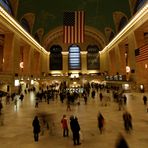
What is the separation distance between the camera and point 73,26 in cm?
2498

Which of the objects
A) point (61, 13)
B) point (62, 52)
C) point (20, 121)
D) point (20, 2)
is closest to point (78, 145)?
point (20, 121)

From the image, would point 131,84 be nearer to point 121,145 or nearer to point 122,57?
point 122,57

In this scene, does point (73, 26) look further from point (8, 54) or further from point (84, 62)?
point (84, 62)

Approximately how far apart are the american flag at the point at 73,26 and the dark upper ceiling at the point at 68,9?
715 centimetres

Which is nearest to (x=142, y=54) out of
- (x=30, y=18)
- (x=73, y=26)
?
(x=73, y=26)

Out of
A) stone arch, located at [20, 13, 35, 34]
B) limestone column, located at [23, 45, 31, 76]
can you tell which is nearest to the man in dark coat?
limestone column, located at [23, 45, 31, 76]

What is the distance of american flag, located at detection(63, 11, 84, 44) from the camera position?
2409 cm

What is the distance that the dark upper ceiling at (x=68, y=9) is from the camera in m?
29.1

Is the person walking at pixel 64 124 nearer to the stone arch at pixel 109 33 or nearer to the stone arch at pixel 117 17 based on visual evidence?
the stone arch at pixel 117 17

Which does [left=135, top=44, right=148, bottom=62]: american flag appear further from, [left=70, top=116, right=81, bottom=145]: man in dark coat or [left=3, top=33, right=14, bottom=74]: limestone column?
[left=70, top=116, right=81, bottom=145]: man in dark coat

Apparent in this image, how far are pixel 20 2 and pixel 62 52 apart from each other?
2318cm

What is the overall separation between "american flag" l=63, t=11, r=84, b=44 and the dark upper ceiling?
23.5 feet

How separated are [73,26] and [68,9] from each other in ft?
33.6

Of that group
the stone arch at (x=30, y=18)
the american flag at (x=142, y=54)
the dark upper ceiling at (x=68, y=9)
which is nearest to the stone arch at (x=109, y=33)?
the dark upper ceiling at (x=68, y=9)
